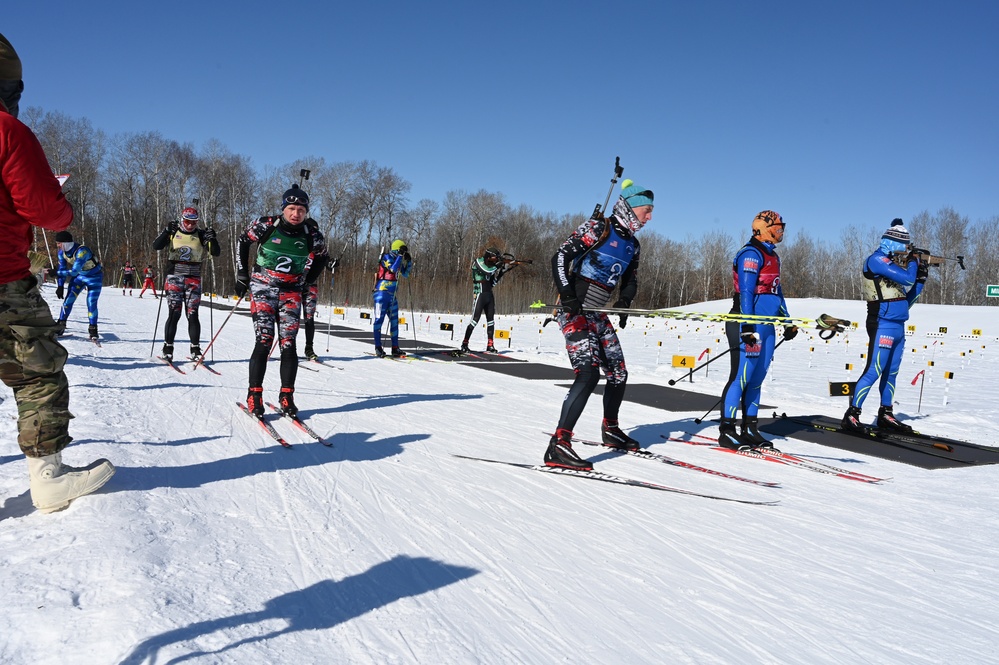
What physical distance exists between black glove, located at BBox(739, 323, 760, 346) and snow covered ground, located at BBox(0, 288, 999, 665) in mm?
1109

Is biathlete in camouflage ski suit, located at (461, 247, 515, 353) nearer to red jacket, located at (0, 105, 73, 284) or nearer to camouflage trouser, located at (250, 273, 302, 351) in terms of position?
camouflage trouser, located at (250, 273, 302, 351)

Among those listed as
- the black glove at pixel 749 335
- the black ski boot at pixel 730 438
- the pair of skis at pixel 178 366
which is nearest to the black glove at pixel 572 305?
the black glove at pixel 749 335

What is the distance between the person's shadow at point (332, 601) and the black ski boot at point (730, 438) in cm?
390

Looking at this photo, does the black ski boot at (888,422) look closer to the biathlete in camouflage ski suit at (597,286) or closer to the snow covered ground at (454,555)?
the snow covered ground at (454,555)

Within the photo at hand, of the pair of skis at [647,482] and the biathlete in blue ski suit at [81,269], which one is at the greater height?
the biathlete in blue ski suit at [81,269]

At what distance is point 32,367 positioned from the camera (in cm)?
271

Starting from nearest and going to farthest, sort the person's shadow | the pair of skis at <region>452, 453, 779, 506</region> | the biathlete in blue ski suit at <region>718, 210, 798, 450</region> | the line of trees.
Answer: the person's shadow
the pair of skis at <region>452, 453, 779, 506</region>
the biathlete in blue ski suit at <region>718, 210, 798, 450</region>
the line of trees

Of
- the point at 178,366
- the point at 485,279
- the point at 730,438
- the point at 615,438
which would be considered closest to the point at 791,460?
the point at 730,438

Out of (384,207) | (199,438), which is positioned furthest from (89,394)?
(384,207)

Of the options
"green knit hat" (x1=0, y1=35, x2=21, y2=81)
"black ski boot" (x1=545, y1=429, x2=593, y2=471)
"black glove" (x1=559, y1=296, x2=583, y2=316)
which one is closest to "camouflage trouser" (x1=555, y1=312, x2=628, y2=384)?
"black glove" (x1=559, y1=296, x2=583, y2=316)

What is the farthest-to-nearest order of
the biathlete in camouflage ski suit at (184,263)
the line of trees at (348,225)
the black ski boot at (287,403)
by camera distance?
1. the line of trees at (348,225)
2. the biathlete in camouflage ski suit at (184,263)
3. the black ski boot at (287,403)

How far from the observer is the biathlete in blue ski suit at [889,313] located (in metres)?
6.95

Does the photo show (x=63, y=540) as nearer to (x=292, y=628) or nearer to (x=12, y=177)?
(x=292, y=628)

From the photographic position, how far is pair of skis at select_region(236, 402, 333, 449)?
15.6 ft
